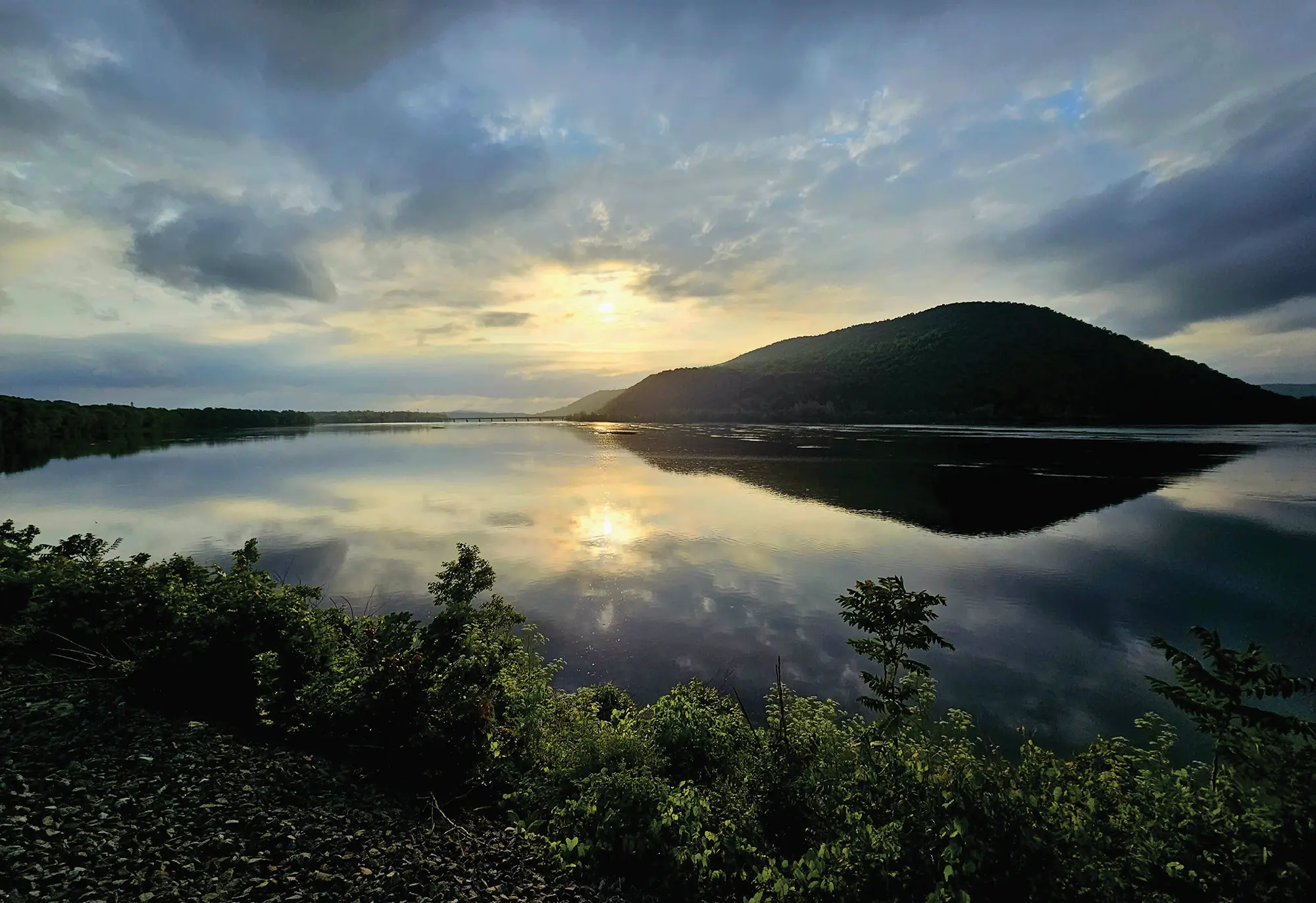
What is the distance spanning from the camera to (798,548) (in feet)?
98.3

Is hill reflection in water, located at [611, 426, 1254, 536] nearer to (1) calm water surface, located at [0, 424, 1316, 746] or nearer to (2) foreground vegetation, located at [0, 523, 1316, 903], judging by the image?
(1) calm water surface, located at [0, 424, 1316, 746]

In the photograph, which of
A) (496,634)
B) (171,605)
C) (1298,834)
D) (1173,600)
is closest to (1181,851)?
(1298,834)

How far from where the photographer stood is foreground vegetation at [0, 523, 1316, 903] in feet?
17.5

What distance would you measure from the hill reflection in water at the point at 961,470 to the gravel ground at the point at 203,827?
110 ft

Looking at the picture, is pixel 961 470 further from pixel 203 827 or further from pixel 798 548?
pixel 203 827

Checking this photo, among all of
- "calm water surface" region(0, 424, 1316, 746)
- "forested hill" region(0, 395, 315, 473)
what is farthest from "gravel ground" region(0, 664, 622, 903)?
"forested hill" region(0, 395, 315, 473)

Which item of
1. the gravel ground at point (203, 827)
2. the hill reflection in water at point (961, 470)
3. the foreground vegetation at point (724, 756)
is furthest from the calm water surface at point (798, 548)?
the gravel ground at point (203, 827)

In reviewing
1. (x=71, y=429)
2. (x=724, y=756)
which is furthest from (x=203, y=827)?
(x=71, y=429)

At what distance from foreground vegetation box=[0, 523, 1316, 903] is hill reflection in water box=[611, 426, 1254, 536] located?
28021 millimetres

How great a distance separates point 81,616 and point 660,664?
13.2 meters

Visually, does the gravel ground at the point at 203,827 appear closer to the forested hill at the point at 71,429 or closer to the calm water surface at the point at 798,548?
the calm water surface at the point at 798,548

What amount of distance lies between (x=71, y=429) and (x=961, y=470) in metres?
171

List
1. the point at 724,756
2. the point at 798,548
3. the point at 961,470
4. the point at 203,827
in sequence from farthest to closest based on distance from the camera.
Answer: the point at 961,470 < the point at 798,548 < the point at 724,756 < the point at 203,827

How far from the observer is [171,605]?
33.1ft
